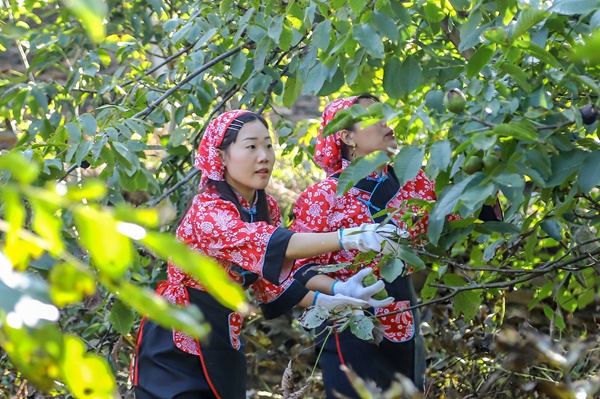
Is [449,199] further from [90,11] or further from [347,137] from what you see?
[90,11]

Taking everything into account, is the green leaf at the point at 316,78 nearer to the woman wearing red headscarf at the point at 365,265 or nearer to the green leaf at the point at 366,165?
the woman wearing red headscarf at the point at 365,265

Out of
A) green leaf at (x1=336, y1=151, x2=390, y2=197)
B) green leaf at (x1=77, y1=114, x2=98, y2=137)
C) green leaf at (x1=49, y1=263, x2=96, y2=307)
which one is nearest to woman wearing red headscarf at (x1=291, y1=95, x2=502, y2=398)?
green leaf at (x1=77, y1=114, x2=98, y2=137)

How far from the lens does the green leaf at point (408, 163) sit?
5.93ft

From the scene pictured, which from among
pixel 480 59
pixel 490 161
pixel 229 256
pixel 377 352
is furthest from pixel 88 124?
A: pixel 490 161

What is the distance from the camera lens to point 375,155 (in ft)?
6.11

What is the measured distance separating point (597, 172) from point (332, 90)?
0.97 metres

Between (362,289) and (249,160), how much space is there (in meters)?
0.49

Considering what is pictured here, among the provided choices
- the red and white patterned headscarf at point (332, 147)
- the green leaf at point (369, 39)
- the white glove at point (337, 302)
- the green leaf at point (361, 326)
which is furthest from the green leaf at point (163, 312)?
the red and white patterned headscarf at point (332, 147)

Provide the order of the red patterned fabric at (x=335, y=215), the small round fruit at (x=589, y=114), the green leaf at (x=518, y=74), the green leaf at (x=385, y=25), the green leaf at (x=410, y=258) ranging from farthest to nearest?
the red patterned fabric at (x=335, y=215) → the green leaf at (x=385, y=25) → the green leaf at (x=410, y=258) → the green leaf at (x=518, y=74) → the small round fruit at (x=589, y=114)

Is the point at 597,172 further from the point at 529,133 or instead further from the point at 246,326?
the point at 246,326

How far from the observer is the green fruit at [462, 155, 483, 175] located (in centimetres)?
184

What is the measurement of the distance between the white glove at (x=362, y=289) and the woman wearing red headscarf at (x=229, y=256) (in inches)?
0.4

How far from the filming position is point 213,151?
277 centimetres

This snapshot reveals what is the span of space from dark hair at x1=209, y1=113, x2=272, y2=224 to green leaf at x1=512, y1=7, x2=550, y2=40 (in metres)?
1.13
